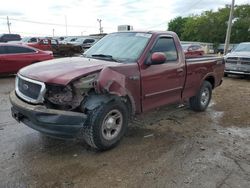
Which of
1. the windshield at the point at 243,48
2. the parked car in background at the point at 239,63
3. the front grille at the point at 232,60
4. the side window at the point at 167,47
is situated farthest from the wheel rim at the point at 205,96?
the windshield at the point at 243,48

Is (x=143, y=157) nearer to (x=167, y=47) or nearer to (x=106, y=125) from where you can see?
(x=106, y=125)

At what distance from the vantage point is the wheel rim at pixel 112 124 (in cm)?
473

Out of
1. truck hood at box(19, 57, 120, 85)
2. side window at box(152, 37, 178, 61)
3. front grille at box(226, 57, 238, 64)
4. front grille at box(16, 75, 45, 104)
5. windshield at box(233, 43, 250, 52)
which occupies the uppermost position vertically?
side window at box(152, 37, 178, 61)

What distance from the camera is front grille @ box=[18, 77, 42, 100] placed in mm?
4438

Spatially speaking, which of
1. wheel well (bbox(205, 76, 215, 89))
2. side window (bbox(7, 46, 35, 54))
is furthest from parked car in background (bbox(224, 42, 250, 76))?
side window (bbox(7, 46, 35, 54))

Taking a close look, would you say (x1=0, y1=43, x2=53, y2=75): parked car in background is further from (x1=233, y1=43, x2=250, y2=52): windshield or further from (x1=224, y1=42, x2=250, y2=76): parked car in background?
(x1=233, y1=43, x2=250, y2=52): windshield

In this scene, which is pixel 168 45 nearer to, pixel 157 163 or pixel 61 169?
pixel 157 163

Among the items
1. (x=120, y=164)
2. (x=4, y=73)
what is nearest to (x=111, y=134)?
(x=120, y=164)

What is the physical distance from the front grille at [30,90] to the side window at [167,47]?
7.65 ft

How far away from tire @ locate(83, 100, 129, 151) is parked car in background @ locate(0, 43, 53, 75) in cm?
910

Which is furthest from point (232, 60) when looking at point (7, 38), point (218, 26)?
point (218, 26)

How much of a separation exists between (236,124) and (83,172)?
12.7 feet

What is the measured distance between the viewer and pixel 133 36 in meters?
5.91

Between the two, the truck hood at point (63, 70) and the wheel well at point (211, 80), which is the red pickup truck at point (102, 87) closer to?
the truck hood at point (63, 70)
